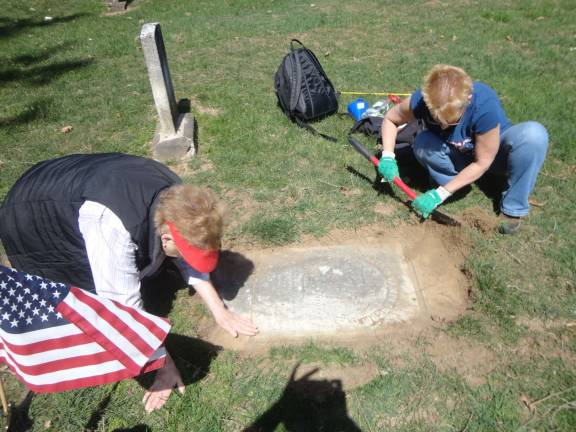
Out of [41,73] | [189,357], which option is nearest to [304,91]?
[189,357]

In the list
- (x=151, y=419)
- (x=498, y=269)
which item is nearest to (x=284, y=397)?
(x=151, y=419)

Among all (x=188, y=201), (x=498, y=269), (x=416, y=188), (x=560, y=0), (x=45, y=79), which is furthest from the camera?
(x=560, y=0)

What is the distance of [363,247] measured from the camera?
3168mm

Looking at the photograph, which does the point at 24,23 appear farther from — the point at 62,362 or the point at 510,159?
the point at 510,159

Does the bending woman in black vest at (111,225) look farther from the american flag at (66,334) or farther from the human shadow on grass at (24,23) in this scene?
the human shadow on grass at (24,23)

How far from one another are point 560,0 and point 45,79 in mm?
9341

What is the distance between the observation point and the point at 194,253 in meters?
1.91

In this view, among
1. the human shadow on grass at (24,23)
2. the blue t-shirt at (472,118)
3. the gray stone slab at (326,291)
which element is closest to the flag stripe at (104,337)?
the gray stone slab at (326,291)

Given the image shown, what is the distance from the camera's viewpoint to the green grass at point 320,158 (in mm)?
2268

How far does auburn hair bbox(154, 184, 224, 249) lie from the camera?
1844 millimetres

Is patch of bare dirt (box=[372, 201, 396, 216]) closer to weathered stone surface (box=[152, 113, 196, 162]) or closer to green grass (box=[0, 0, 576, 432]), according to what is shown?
green grass (box=[0, 0, 576, 432])

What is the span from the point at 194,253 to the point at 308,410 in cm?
106

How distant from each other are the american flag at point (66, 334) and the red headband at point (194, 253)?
1.19 feet

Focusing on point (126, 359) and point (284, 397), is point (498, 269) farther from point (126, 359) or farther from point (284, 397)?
point (126, 359)
